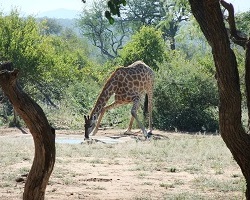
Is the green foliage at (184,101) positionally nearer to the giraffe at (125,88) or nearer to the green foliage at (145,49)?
the giraffe at (125,88)

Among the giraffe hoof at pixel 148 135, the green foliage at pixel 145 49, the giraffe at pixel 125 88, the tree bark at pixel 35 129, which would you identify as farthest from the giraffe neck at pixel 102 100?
the tree bark at pixel 35 129

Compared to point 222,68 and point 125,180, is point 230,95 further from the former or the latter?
point 125,180

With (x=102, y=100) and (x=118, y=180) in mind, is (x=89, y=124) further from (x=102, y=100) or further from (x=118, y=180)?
(x=118, y=180)

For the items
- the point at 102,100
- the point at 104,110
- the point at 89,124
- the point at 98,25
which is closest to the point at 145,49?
the point at 104,110

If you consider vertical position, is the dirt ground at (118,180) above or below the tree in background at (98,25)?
below

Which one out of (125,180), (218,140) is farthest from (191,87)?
(125,180)

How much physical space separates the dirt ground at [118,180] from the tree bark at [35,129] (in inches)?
→ 105

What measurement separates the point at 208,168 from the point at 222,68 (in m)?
6.20

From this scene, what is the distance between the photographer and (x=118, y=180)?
10312mm

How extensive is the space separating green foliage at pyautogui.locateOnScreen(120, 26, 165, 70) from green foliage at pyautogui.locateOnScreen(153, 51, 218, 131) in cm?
636

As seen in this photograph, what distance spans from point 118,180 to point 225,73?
4896 mm

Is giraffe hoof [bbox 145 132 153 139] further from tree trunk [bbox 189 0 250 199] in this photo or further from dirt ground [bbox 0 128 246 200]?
tree trunk [bbox 189 0 250 199]

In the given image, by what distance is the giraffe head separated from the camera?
17044mm

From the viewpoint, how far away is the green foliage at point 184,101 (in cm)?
2145
